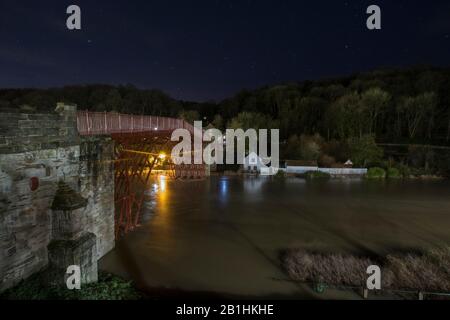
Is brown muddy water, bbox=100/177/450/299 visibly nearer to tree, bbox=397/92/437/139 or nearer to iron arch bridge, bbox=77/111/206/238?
iron arch bridge, bbox=77/111/206/238

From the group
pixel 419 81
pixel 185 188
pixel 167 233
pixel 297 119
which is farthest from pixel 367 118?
pixel 167 233

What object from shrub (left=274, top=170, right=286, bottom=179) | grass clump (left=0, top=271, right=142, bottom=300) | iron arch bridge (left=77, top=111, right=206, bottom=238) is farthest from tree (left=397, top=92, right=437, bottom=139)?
grass clump (left=0, top=271, right=142, bottom=300)

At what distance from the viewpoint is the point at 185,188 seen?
90.2 feet

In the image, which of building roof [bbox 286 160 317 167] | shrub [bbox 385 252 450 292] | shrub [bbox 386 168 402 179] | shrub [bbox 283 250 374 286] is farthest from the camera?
building roof [bbox 286 160 317 167]

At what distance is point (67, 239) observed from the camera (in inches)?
316

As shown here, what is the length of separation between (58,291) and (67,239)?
1280 mm

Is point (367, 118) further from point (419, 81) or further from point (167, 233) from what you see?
point (167, 233)

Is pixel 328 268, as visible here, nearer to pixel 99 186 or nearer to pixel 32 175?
pixel 99 186

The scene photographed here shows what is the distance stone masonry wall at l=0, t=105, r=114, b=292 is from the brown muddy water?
3812 millimetres

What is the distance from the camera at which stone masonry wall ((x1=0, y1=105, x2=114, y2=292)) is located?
6988 mm

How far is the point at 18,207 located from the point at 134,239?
735 centimetres

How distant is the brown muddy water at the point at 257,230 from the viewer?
35.5 ft

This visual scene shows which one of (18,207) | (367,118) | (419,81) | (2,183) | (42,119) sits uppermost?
(419,81)

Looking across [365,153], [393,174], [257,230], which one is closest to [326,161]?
[365,153]
